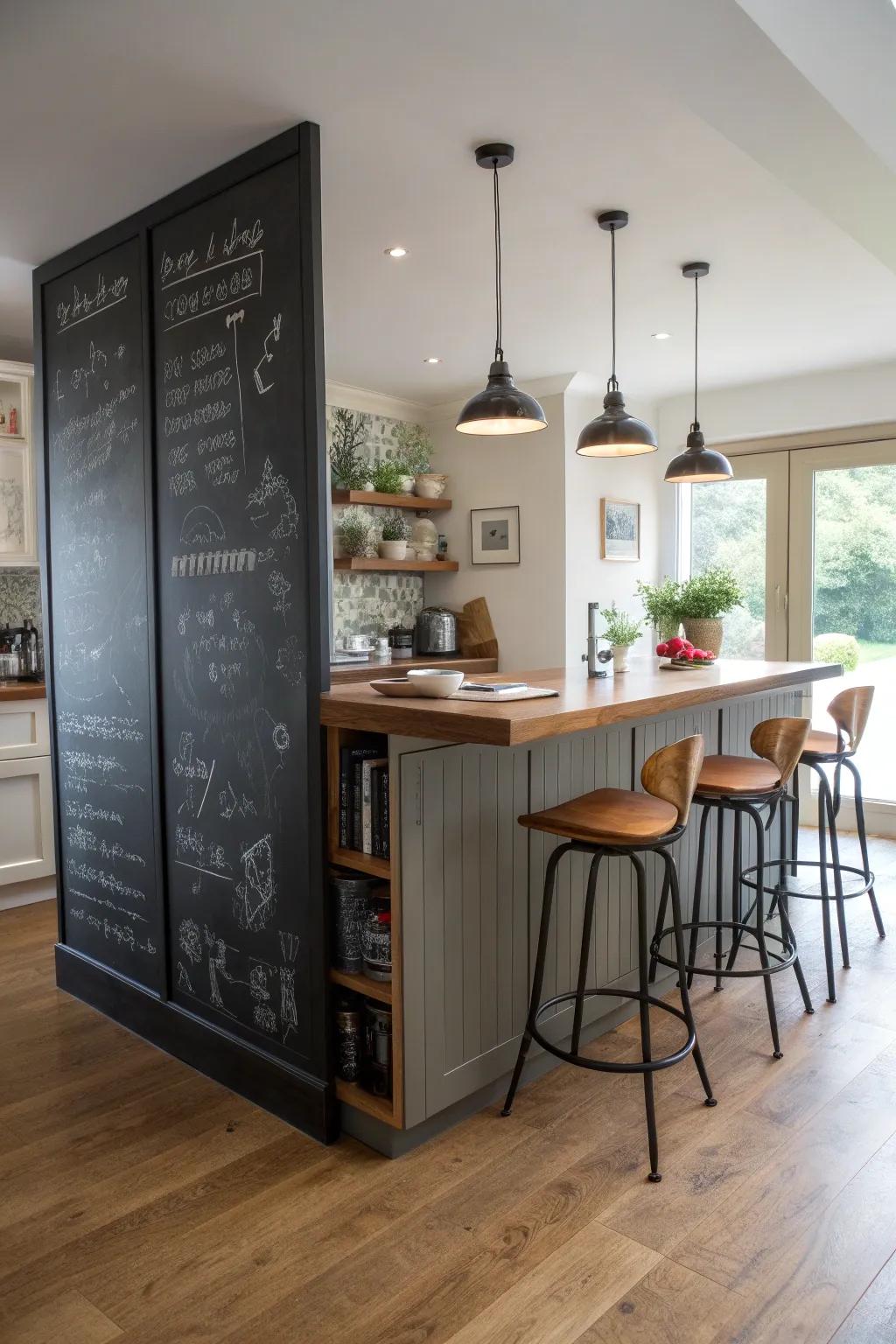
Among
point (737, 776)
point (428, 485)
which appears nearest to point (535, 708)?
point (737, 776)

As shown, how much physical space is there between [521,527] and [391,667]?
124 cm

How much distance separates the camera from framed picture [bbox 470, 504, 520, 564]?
5.65 m

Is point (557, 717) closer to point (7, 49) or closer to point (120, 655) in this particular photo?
point (120, 655)

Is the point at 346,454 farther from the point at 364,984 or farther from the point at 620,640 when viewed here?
the point at 364,984

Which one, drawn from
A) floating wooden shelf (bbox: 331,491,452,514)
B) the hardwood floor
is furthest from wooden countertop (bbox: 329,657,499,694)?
the hardwood floor

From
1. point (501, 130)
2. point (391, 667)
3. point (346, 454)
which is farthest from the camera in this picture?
point (346, 454)

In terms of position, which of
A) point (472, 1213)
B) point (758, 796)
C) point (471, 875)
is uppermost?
point (758, 796)

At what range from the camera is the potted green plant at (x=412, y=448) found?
5.93 m

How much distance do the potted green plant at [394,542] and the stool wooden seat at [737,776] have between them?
115 inches

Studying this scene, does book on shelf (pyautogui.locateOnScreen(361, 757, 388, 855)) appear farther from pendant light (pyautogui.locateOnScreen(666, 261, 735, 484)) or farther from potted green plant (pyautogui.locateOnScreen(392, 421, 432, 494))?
potted green plant (pyautogui.locateOnScreen(392, 421, 432, 494))

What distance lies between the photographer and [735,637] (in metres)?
5.89

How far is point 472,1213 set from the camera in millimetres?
2023

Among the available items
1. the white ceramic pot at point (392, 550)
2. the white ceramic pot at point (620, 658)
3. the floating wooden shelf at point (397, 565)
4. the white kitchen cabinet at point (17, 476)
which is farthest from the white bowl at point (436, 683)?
the white ceramic pot at point (392, 550)

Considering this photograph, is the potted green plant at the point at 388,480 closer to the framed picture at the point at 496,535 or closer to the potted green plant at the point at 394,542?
the potted green plant at the point at 394,542
